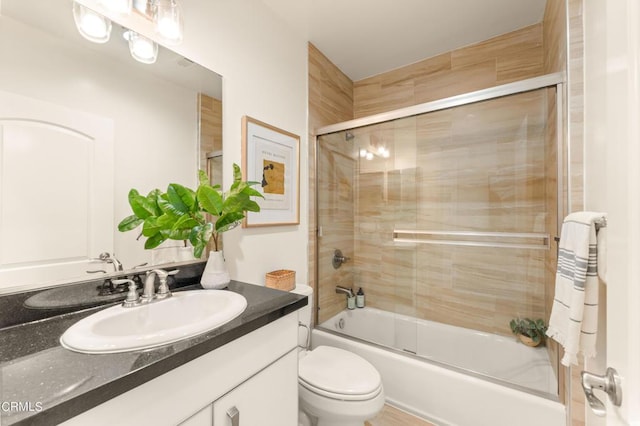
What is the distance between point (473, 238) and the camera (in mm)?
1939

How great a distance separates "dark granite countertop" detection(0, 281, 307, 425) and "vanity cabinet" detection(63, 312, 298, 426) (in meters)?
0.03

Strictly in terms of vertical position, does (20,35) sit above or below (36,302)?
above

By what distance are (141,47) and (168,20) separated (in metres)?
0.16

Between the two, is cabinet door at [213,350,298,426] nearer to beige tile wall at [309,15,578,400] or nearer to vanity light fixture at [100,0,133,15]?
beige tile wall at [309,15,578,400]

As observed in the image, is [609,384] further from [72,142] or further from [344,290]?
[344,290]

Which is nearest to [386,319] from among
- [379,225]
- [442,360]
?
[442,360]

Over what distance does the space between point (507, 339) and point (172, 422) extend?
6.72ft

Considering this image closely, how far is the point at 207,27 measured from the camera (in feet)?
4.27

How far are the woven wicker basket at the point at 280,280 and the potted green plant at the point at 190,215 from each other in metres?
0.43

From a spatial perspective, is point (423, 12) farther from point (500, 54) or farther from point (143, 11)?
point (143, 11)

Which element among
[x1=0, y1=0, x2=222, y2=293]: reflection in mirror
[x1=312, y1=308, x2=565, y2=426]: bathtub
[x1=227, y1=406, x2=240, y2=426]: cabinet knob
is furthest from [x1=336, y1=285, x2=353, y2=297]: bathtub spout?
[x1=227, y1=406, x2=240, y2=426]: cabinet knob

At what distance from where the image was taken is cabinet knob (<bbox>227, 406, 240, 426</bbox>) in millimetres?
750

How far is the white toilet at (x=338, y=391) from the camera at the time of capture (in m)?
1.17

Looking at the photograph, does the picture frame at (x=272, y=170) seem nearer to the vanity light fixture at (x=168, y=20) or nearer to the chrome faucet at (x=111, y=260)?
the vanity light fixture at (x=168, y=20)
